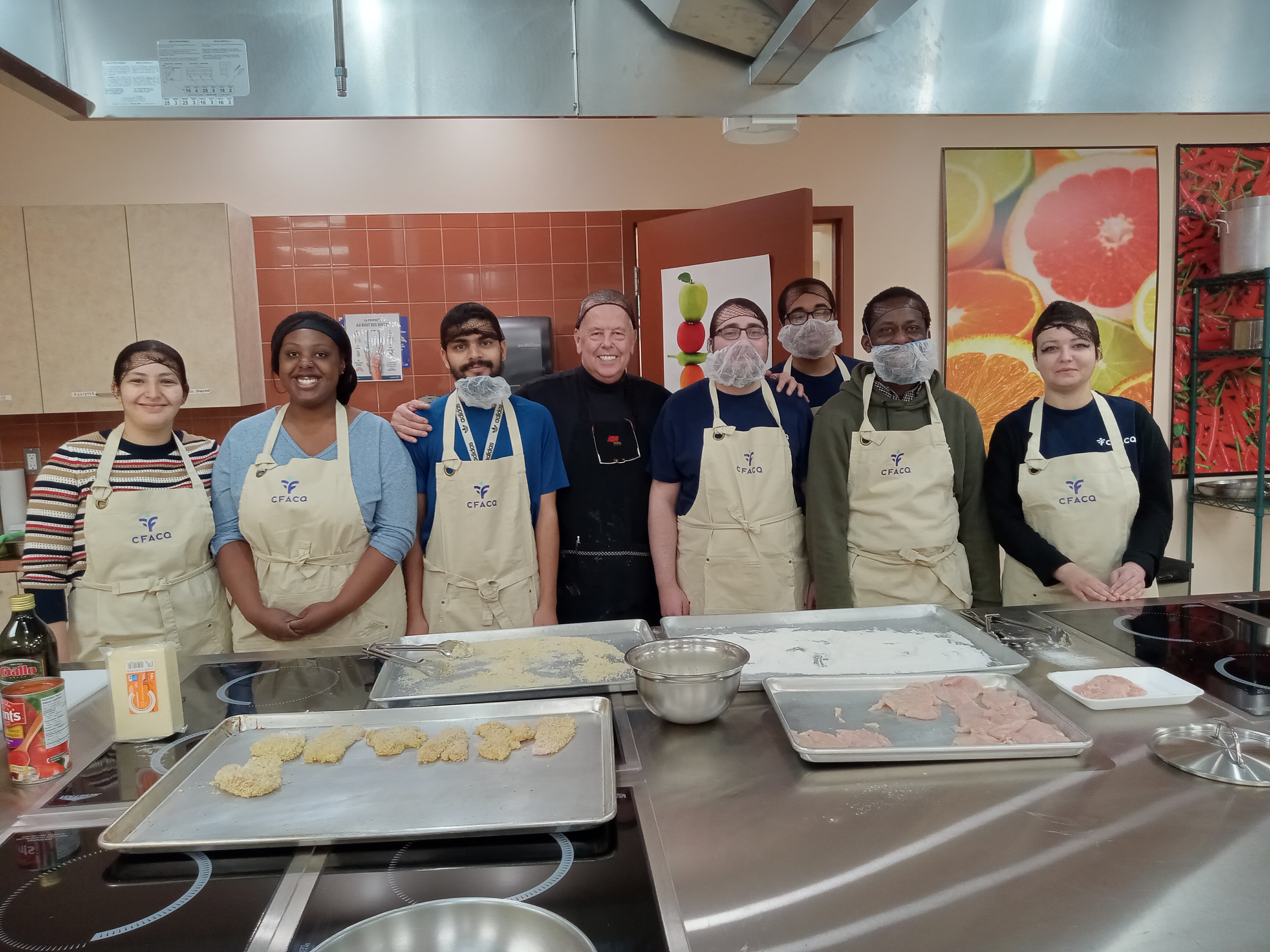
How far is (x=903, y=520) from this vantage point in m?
2.42

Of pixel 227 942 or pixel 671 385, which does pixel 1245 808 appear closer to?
pixel 227 942

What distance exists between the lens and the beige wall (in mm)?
4352

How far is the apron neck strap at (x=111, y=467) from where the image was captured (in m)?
2.32

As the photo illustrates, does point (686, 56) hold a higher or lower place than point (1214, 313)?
higher

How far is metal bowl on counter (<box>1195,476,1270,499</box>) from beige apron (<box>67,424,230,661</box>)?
16.9ft

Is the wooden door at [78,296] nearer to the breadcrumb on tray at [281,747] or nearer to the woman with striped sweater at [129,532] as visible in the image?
the woman with striped sweater at [129,532]

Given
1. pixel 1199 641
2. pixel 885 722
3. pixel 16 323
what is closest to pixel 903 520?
pixel 1199 641

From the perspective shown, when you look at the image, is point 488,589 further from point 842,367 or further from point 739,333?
point 842,367

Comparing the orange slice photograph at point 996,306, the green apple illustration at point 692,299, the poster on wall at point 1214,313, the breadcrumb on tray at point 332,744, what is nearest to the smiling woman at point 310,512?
the breadcrumb on tray at point 332,744

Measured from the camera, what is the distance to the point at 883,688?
1.53 meters

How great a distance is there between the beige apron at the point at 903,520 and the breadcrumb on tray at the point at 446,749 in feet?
4.73

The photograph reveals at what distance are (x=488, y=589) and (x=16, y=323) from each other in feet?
10.4

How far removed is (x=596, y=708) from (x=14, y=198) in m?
4.68

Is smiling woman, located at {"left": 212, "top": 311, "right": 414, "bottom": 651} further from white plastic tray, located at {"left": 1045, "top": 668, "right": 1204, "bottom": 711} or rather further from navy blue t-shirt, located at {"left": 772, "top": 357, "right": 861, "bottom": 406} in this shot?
white plastic tray, located at {"left": 1045, "top": 668, "right": 1204, "bottom": 711}
